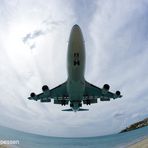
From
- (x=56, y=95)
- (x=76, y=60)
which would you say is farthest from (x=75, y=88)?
(x=56, y=95)

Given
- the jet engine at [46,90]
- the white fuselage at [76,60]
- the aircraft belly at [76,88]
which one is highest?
the jet engine at [46,90]

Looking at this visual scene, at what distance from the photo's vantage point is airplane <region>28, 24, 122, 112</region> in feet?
112

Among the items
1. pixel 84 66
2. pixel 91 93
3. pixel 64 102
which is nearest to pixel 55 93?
pixel 64 102

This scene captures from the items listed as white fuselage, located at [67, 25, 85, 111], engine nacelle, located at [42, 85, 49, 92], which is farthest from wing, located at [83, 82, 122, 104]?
white fuselage, located at [67, 25, 85, 111]

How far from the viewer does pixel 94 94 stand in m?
47.2

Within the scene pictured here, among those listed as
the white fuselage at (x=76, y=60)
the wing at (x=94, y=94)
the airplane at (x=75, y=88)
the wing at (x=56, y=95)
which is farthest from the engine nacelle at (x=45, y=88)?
the white fuselage at (x=76, y=60)

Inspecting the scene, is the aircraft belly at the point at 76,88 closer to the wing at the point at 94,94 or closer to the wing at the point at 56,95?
the wing at the point at 56,95

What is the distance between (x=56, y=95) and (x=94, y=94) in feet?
21.6

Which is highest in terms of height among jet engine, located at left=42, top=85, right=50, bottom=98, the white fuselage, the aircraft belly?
jet engine, located at left=42, top=85, right=50, bottom=98

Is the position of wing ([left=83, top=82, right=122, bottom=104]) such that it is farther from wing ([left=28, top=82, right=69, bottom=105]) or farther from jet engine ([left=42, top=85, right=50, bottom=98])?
jet engine ([left=42, top=85, right=50, bottom=98])

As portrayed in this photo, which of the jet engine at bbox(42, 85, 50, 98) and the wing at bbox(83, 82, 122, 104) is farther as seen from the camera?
the wing at bbox(83, 82, 122, 104)

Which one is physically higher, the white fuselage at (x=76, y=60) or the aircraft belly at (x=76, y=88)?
the white fuselage at (x=76, y=60)

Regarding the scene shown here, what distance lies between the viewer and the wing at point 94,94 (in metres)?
46.0

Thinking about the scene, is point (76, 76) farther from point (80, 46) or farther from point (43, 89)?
point (43, 89)
